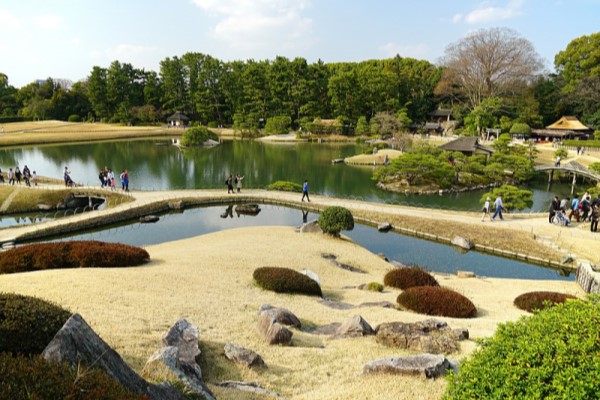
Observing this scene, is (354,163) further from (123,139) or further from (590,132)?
(123,139)

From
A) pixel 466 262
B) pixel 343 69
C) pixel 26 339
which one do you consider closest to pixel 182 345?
pixel 26 339

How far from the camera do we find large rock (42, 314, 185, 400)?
416 centimetres

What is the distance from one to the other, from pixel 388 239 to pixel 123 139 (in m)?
53.8

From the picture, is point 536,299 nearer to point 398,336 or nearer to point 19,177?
point 398,336

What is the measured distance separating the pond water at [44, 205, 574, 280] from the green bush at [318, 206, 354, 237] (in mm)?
1800

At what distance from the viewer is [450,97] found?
7275cm

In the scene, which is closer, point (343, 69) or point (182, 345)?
point (182, 345)

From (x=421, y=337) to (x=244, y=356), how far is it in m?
3.34

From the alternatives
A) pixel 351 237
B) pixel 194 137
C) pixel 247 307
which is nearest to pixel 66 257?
pixel 247 307

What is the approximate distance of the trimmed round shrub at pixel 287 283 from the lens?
10.9m

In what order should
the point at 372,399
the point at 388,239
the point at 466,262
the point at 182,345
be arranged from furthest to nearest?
the point at 388,239
the point at 466,262
the point at 182,345
the point at 372,399

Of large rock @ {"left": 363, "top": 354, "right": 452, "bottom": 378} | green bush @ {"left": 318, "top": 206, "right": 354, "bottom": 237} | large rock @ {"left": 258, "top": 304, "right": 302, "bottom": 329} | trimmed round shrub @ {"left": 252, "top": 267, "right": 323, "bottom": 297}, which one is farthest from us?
green bush @ {"left": 318, "top": 206, "right": 354, "bottom": 237}

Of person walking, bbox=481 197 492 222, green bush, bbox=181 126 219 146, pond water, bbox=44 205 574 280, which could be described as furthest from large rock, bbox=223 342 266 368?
green bush, bbox=181 126 219 146

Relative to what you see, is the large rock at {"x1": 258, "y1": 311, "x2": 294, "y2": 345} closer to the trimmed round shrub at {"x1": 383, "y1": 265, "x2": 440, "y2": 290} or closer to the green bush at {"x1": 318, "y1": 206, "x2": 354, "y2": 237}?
the trimmed round shrub at {"x1": 383, "y1": 265, "x2": 440, "y2": 290}
